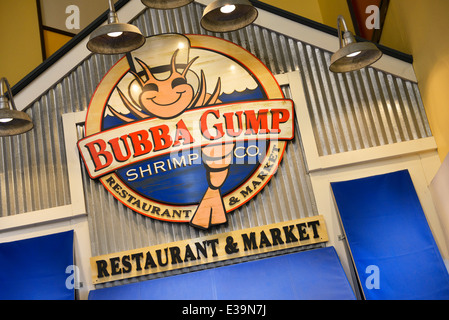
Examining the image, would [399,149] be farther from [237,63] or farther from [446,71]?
[237,63]

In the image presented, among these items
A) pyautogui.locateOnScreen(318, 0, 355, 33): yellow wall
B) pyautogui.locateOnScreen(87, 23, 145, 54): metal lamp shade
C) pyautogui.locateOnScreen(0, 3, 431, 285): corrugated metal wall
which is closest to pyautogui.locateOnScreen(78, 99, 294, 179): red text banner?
pyautogui.locateOnScreen(0, 3, 431, 285): corrugated metal wall

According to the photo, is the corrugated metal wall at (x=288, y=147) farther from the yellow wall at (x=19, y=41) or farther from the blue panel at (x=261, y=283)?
the yellow wall at (x=19, y=41)

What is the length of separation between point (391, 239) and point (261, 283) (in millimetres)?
1414

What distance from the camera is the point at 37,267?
222 inches

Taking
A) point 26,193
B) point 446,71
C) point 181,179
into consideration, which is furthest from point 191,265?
point 446,71

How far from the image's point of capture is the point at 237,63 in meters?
6.14

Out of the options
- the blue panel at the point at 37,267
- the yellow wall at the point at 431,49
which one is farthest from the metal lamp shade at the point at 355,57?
the blue panel at the point at 37,267

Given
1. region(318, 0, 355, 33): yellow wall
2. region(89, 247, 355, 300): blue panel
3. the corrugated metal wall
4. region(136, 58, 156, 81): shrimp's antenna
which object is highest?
region(318, 0, 355, 33): yellow wall

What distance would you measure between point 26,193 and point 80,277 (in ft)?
3.95

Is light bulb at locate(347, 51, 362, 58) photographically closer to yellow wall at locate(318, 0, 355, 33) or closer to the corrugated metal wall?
the corrugated metal wall

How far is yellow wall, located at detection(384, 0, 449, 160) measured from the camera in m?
4.84

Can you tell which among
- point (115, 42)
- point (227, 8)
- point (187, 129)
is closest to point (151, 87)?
point (187, 129)

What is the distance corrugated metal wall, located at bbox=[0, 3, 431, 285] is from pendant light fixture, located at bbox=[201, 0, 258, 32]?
53.8 inches

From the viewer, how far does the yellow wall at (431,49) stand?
191 inches
